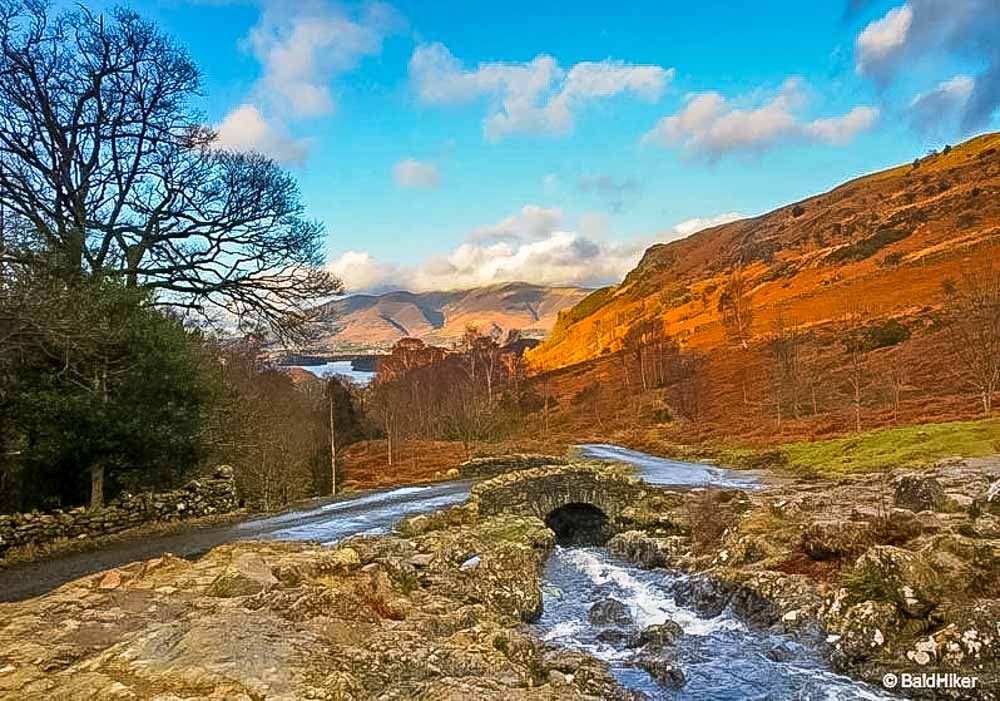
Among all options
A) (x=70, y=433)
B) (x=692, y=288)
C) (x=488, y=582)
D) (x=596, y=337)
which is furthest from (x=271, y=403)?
(x=692, y=288)

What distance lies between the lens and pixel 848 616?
11680mm

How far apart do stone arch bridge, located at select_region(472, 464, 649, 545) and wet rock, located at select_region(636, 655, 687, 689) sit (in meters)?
12.4

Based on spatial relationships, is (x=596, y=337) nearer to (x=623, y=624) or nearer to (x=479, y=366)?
(x=479, y=366)

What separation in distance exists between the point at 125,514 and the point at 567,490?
567 inches

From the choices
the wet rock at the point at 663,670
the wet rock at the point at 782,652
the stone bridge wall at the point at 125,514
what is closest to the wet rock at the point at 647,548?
the wet rock at the point at 782,652

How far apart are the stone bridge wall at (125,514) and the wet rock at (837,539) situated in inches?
721

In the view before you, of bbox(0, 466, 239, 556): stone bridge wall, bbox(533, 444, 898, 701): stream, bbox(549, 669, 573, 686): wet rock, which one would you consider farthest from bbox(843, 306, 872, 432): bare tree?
bbox(549, 669, 573, 686): wet rock

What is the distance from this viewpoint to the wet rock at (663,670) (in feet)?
35.5

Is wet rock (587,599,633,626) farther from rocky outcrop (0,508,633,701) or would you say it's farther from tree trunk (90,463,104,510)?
tree trunk (90,463,104,510)

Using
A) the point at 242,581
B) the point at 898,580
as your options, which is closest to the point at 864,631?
the point at 898,580

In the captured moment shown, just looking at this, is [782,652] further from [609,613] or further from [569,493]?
[569,493]

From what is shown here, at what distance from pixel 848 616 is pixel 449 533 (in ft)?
35.0

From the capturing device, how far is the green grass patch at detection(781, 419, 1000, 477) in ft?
99.2

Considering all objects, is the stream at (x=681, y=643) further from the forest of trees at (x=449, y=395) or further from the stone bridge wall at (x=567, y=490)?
the forest of trees at (x=449, y=395)
